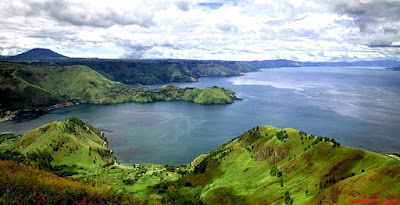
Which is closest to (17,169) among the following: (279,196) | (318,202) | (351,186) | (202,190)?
(202,190)

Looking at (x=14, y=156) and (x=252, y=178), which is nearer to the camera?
(x=252, y=178)

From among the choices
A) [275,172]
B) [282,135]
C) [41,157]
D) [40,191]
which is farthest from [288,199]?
[41,157]

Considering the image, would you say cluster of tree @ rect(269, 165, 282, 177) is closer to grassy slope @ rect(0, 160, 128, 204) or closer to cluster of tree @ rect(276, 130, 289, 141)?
cluster of tree @ rect(276, 130, 289, 141)

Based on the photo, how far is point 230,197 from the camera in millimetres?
103938

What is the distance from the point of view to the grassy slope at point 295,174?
64.6m

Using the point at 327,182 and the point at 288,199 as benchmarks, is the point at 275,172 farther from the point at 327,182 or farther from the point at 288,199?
the point at 327,182

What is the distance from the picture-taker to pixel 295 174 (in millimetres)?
96562

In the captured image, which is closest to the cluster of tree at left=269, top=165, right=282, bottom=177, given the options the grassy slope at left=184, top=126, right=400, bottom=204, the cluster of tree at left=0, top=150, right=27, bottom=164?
the grassy slope at left=184, top=126, right=400, bottom=204

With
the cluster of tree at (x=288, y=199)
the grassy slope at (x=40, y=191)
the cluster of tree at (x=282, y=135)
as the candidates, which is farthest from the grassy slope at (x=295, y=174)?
the grassy slope at (x=40, y=191)

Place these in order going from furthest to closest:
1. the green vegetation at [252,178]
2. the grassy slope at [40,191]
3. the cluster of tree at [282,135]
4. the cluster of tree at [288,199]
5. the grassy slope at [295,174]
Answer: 1. the cluster of tree at [282,135]
2. the grassy slope at [40,191]
3. the cluster of tree at [288,199]
4. the green vegetation at [252,178]
5. the grassy slope at [295,174]

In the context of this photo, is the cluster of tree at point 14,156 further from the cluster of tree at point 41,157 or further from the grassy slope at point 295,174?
the grassy slope at point 295,174

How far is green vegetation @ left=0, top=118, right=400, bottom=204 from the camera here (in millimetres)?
68644

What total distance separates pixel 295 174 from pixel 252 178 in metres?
23.2

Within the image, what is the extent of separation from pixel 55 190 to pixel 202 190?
198ft
